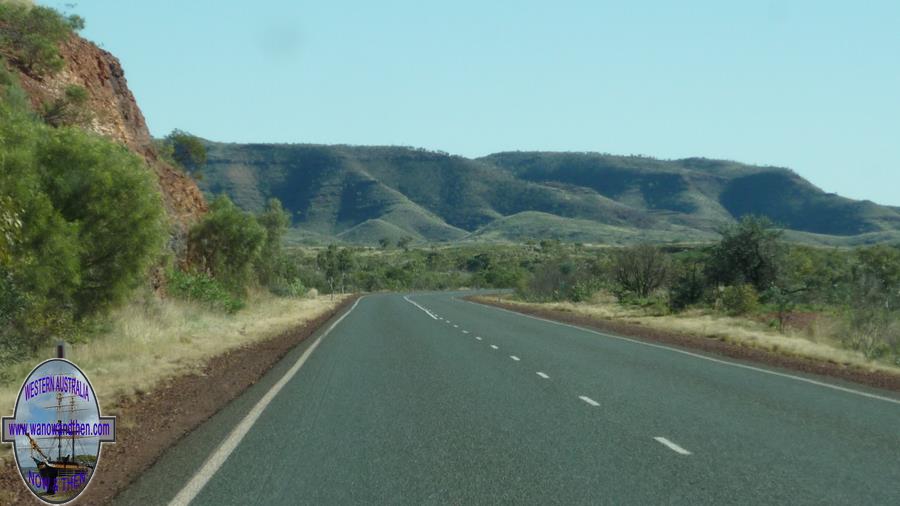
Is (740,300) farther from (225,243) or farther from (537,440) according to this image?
(537,440)

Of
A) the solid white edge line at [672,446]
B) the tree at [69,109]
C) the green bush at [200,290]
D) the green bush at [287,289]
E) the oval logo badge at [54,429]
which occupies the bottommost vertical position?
the green bush at [287,289]

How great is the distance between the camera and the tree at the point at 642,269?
189 ft

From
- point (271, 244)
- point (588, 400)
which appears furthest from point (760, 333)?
point (271, 244)

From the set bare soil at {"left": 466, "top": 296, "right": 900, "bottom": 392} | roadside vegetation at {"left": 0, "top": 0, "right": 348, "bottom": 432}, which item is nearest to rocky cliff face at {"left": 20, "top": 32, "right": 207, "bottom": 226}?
roadside vegetation at {"left": 0, "top": 0, "right": 348, "bottom": 432}

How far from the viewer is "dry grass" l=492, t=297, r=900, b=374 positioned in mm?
21906

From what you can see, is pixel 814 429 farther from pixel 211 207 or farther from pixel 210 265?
pixel 211 207

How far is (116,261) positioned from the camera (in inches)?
738

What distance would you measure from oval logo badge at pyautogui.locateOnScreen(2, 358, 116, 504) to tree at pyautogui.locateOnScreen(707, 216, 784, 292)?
42040mm

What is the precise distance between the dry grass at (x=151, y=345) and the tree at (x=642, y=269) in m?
28.9

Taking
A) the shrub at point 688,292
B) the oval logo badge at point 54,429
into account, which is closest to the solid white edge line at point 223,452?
the oval logo badge at point 54,429

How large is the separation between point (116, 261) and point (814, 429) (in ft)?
45.3

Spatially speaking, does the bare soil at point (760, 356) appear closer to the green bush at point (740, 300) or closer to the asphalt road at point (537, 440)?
the asphalt road at point (537, 440)

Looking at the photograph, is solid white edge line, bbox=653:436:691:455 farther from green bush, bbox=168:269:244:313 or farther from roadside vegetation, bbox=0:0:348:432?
green bush, bbox=168:269:244:313

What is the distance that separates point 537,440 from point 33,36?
29145mm
